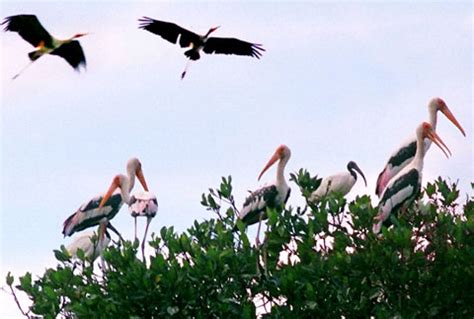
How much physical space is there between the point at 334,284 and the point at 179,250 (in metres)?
2.19

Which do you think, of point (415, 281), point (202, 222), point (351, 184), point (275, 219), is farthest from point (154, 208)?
point (415, 281)

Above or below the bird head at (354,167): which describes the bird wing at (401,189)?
below

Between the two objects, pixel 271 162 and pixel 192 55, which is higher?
pixel 271 162

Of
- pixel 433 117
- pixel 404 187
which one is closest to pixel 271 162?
pixel 433 117

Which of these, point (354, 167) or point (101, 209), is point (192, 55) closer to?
point (354, 167)

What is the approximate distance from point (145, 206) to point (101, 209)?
6.39 ft

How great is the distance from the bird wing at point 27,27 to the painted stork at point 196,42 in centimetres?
207

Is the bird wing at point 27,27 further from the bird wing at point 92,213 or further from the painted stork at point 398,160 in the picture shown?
the bird wing at point 92,213

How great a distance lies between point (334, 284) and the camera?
14.7 metres

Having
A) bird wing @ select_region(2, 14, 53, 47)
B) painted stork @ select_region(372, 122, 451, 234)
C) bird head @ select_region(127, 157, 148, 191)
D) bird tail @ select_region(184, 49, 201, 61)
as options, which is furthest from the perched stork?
bird head @ select_region(127, 157, 148, 191)

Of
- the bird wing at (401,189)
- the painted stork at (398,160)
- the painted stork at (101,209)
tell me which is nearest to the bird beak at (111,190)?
the painted stork at (101,209)

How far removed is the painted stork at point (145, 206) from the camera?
73.6ft

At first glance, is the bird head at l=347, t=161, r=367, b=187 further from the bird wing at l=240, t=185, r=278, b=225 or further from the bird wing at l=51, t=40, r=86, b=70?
the bird wing at l=51, t=40, r=86, b=70

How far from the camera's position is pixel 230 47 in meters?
19.8
